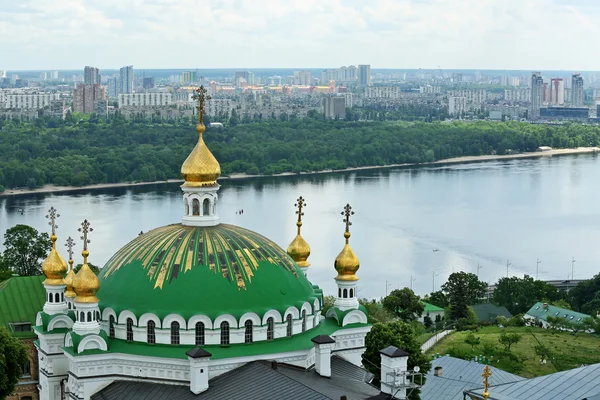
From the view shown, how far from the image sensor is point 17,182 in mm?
39594

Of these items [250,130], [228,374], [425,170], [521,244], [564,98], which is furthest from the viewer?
[564,98]

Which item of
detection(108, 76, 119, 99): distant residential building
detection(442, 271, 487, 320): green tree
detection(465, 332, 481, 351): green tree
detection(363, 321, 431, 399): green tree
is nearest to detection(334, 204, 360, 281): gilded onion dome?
detection(363, 321, 431, 399): green tree

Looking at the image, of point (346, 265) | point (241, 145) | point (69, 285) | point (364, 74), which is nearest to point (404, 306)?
point (346, 265)

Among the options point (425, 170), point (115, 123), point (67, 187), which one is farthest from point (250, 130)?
point (67, 187)

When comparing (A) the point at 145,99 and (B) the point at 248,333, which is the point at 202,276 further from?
(A) the point at 145,99

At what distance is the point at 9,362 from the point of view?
422 inches

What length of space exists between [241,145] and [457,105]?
46.6m

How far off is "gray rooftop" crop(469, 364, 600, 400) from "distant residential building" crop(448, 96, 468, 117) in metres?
81.4

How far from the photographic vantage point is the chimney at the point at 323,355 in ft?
31.1

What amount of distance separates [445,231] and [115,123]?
32.4 meters

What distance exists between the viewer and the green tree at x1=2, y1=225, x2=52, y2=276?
1786cm

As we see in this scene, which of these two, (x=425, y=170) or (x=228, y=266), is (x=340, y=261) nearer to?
(x=228, y=266)

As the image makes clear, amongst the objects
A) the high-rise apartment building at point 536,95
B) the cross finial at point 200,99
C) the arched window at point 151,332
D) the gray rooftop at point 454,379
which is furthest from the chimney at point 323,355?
the high-rise apartment building at point 536,95

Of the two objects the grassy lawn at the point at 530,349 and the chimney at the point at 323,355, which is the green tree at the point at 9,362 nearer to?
the chimney at the point at 323,355
